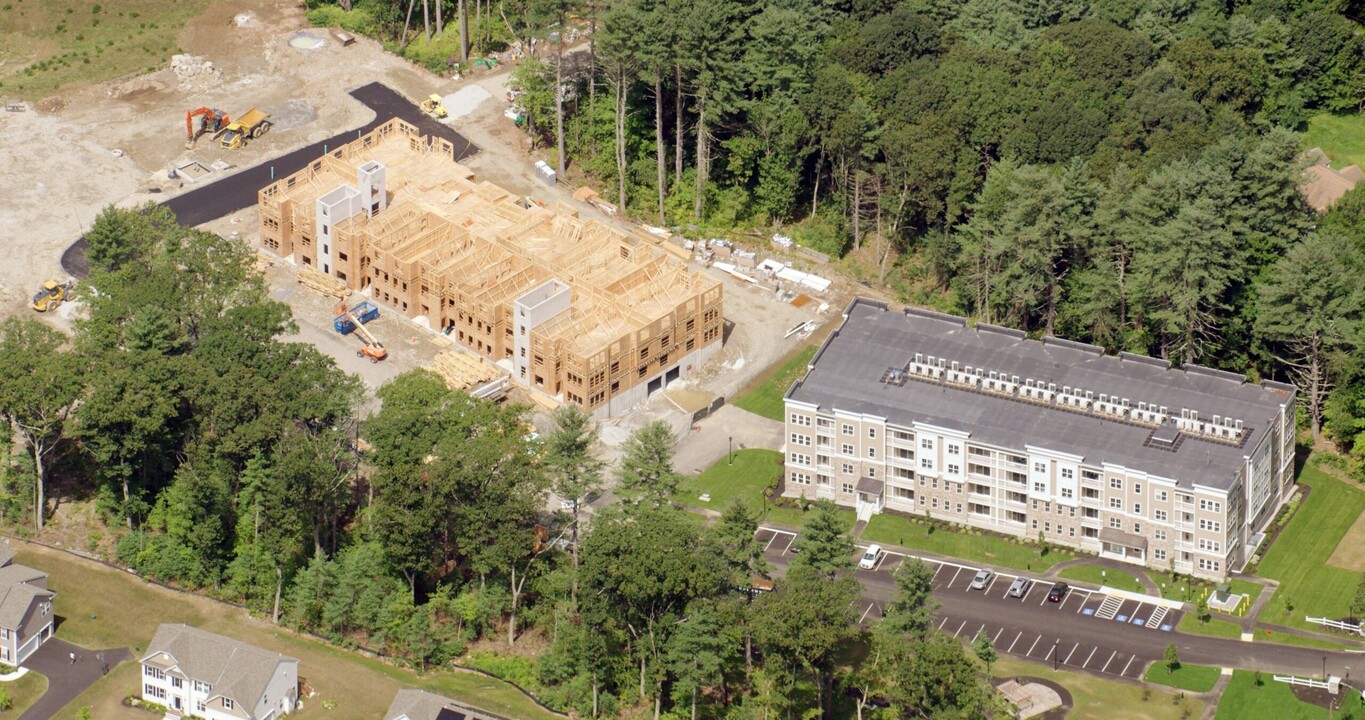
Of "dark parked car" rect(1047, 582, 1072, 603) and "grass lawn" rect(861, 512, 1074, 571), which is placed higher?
"dark parked car" rect(1047, 582, 1072, 603)

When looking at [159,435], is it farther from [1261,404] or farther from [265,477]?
[1261,404]

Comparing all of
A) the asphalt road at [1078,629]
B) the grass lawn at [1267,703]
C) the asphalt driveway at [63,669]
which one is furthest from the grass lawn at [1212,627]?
the asphalt driveway at [63,669]

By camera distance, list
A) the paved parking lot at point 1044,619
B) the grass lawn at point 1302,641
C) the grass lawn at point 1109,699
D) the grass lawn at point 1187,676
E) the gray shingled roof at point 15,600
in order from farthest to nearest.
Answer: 1. the grass lawn at point 1302,641
2. the paved parking lot at point 1044,619
3. the gray shingled roof at point 15,600
4. the grass lawn at point 1187,676
5. the grass lawn at point 1109,699

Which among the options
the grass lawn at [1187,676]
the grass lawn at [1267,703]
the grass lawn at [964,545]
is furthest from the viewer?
the grass lawn at [964,545]

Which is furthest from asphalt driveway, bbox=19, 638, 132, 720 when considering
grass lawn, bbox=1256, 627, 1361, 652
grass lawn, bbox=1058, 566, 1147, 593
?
grass lawn, bbox=1256, 627, 1361, 652

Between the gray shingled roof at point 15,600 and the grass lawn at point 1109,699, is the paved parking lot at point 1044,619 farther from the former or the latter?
the gray shingled roof at point 15,600

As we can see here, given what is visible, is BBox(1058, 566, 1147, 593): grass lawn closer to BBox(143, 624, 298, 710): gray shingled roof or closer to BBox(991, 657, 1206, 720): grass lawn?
BBox(991, 657, 1206, 720): grass lawn
